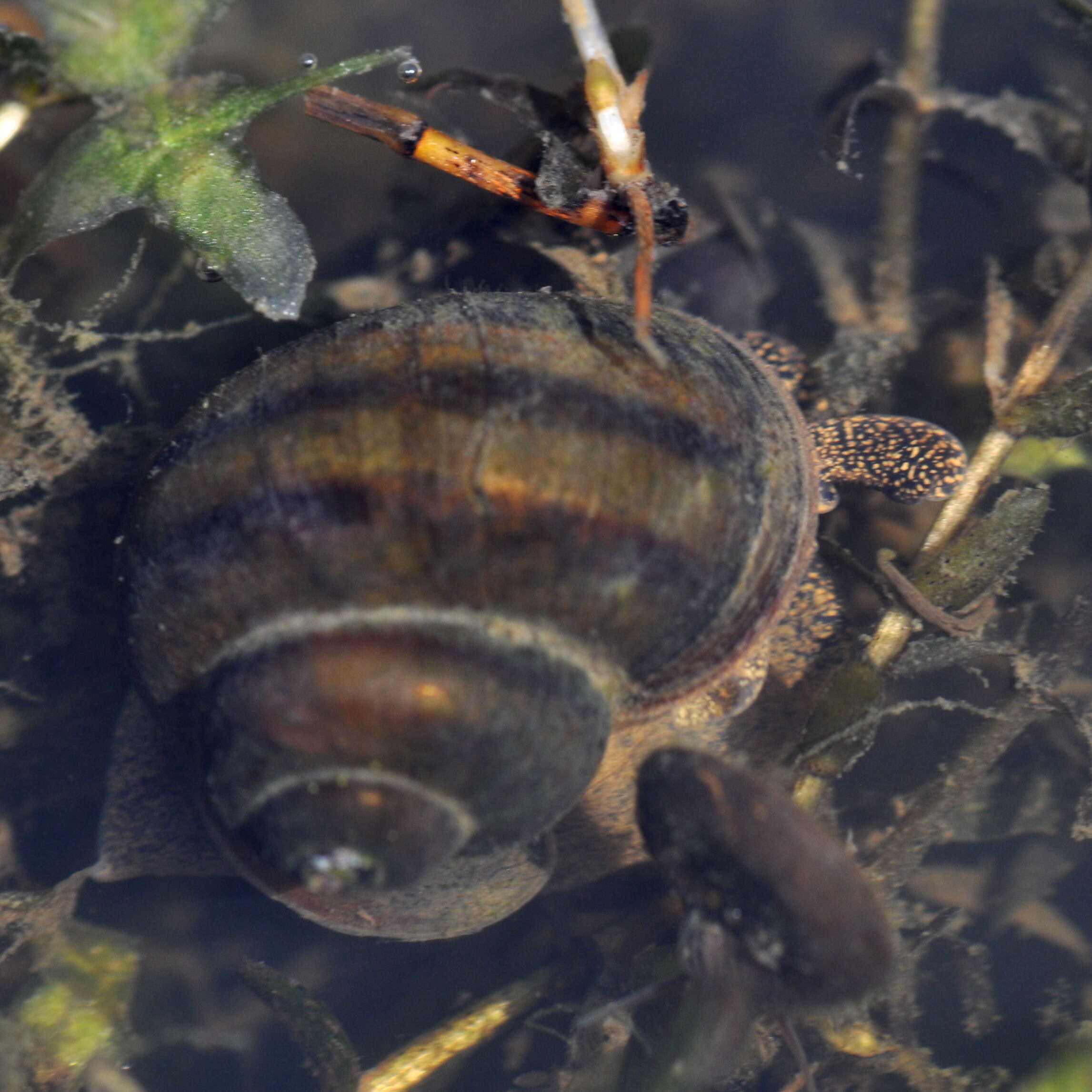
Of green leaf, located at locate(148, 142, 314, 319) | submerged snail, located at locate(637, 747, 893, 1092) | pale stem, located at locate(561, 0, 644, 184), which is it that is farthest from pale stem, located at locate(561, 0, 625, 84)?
submerged snail, located at locate(637, 747, 893, 1092)

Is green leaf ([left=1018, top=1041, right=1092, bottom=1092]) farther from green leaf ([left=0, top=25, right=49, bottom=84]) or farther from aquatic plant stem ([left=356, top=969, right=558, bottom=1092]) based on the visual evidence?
green leaf ([left=0, top=25, right=49, bottom=84])

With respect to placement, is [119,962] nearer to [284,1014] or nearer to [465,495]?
[284,1014]

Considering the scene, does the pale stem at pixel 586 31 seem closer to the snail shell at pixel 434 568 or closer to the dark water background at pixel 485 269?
the dark water background at pixel 485 269

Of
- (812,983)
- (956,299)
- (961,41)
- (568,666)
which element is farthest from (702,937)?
(961,41)

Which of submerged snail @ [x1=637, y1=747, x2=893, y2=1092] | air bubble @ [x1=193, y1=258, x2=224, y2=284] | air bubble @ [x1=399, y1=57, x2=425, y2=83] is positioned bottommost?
submerged snail @ [x1=637, y1=747, x2=893, y2=1092]

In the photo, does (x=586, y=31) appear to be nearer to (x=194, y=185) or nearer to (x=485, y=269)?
(x=485, y=269)

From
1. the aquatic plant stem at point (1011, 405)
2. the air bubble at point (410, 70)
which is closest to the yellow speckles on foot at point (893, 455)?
the aquatic plant stem at point (1011, 405)
